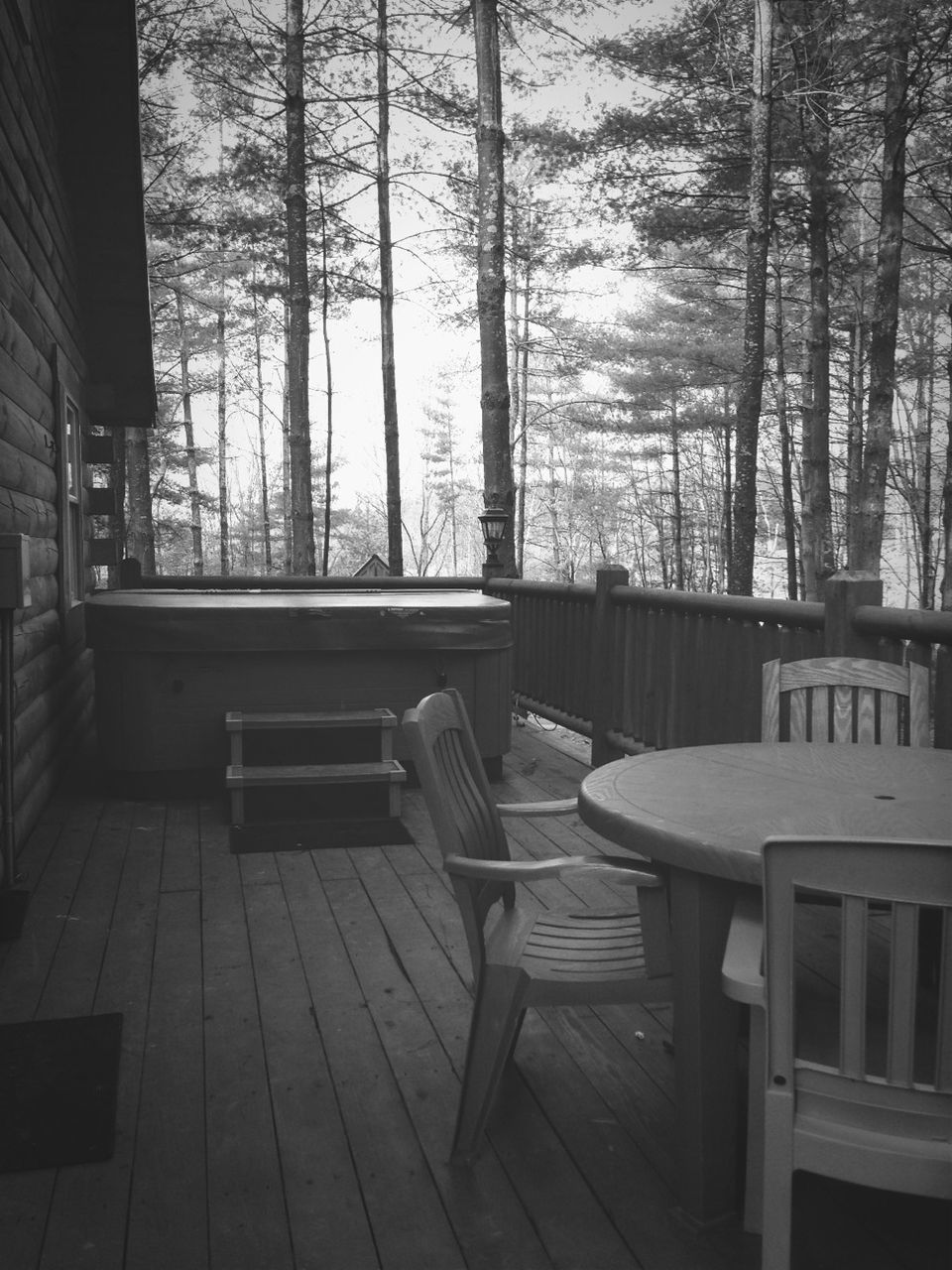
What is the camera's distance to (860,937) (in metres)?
1.40

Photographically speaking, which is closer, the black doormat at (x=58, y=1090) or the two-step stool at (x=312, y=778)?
the black doormat at (x=58, y=1090)

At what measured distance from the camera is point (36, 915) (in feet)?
11.9

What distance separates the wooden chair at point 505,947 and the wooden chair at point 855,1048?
46cm

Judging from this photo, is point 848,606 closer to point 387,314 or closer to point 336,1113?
point 336,1113

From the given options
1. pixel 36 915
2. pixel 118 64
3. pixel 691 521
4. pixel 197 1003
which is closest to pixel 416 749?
pixel 197 1003

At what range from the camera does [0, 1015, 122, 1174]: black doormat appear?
221 cm

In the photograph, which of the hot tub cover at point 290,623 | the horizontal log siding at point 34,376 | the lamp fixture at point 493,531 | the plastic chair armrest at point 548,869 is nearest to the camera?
the plastic chair armrest at point 548,869

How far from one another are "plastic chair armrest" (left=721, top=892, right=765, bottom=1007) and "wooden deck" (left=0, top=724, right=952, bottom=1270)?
1.94 feet

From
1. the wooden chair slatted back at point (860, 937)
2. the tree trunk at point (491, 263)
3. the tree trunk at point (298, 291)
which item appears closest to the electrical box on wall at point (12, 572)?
Result: the wooden chair slatted back at point (860, 937)

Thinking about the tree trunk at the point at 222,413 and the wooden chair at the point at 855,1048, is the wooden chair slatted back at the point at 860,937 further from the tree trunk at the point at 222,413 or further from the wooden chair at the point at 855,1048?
the tree trunk at the point at 222,413

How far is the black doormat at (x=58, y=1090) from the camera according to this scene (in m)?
2.21

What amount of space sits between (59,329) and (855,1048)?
590 centimetres

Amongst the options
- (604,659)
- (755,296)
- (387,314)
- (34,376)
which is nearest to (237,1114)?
(604,659)

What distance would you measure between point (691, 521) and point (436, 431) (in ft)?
35.0
